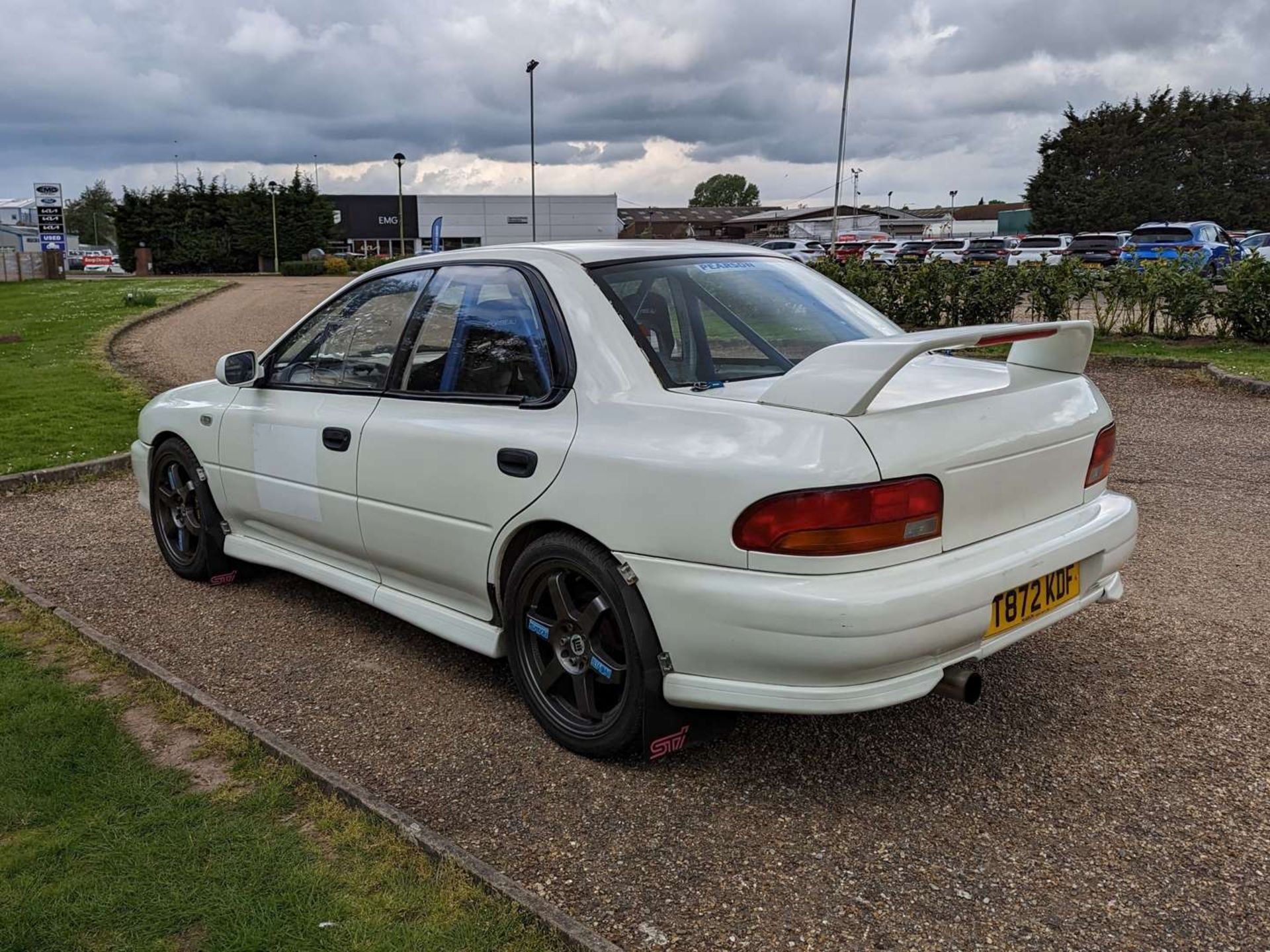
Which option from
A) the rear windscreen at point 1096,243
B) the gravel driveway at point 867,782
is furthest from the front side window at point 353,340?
the rear windscreen at point 1096,243

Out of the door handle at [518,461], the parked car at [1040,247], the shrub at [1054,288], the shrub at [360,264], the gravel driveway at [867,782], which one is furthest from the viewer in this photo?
the shrub at [360,264]

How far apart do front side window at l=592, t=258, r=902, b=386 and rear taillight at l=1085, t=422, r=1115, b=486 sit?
2.74 ft

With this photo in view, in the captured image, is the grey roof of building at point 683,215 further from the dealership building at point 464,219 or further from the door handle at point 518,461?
the door handle at point 518,461

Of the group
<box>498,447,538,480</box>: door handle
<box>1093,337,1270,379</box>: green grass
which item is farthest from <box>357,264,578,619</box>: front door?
<box>1093,337,1270,379</box>: green grass

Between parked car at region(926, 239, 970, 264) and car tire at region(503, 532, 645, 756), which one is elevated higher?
A: parked car at region(926, 239, 970, 264)

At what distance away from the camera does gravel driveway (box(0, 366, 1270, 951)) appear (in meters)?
2.60

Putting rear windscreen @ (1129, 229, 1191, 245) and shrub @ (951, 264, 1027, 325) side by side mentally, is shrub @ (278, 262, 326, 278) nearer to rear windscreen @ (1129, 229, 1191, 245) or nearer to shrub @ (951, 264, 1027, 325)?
rear windscreen @ (1129, 229, 1191, 245)

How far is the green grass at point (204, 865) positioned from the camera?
2.53m

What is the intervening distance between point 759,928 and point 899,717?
1.33 metres

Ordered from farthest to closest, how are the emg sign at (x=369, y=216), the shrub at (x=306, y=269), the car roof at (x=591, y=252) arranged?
the emg sign at (x=369, y=216) < the shrub at (x=306, y=269) < the car roof at (x=591, y=252)

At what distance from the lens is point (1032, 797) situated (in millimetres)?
3121

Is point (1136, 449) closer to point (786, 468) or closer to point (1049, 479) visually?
point (1049, 479)

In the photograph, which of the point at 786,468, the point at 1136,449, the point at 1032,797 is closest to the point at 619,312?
the point at 786,468

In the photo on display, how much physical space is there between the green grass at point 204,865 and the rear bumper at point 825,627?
834 mm
